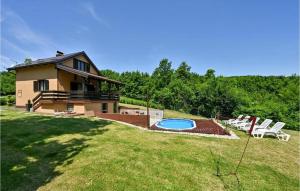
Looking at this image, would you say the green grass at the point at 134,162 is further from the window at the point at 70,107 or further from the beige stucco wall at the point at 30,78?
the beige stucco wall at the point at 30,78

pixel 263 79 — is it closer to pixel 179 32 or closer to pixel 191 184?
pixel 179 32

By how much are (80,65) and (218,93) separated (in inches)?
819

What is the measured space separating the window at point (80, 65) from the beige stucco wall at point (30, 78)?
10.4 ft

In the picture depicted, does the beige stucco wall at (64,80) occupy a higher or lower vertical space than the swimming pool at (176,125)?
higher

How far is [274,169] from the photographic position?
692cm

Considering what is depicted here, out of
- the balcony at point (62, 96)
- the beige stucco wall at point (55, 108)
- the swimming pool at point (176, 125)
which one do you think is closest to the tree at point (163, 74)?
the swimming pool at point (176, 125)

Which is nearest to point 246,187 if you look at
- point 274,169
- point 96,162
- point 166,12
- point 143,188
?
point 274,169

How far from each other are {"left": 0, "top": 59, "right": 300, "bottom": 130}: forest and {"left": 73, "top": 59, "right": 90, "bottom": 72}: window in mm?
8999

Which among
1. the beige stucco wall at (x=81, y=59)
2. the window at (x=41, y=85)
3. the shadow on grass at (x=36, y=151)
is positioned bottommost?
the shadow on grass at (x=36, y=151)

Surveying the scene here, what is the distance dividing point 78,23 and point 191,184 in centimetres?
1998

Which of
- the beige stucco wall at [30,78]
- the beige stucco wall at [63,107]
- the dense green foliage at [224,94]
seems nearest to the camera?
the beige stucco wall at [63,107]

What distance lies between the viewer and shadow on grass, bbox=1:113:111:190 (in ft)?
17.7

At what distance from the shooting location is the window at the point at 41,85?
821 inches

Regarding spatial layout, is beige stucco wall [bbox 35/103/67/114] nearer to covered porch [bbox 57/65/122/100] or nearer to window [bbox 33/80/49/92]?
covered porch [bbox 57/65/122/100]
